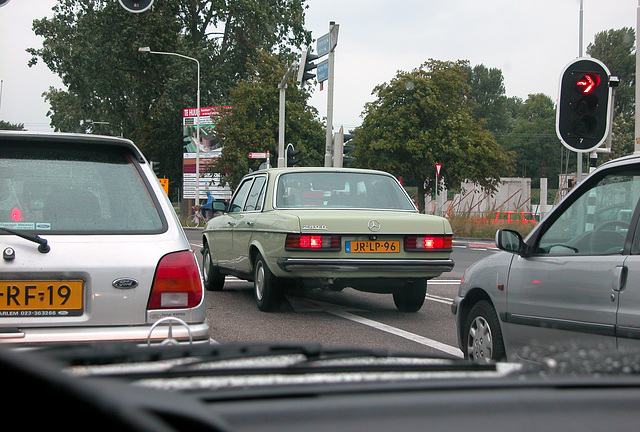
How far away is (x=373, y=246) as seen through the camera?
25.5 ft

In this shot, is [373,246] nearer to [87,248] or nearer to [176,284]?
[176,284]

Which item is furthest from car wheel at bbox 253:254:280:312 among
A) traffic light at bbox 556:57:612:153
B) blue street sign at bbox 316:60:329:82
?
blue street sign at bbox 316:60:329:82

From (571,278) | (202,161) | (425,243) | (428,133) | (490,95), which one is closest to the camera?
(571,278)

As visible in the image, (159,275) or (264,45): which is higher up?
(264,45)

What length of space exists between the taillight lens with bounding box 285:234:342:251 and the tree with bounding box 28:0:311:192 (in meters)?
35.9

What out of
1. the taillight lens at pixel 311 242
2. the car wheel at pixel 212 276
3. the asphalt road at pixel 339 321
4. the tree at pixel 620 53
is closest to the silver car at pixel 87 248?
the asphalt road at pixel 339 321

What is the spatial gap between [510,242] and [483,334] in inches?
26.7

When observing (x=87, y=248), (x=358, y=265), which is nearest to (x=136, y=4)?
(x=358, y=265)

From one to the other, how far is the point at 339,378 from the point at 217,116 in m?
43.2

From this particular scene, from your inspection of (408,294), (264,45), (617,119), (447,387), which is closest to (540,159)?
(617,119)

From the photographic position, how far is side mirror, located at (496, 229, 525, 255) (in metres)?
4.75

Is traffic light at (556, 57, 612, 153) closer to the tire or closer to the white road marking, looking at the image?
the white road marking

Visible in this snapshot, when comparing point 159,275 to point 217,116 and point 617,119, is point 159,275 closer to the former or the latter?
point 217,116

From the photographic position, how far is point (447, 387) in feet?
4.75
